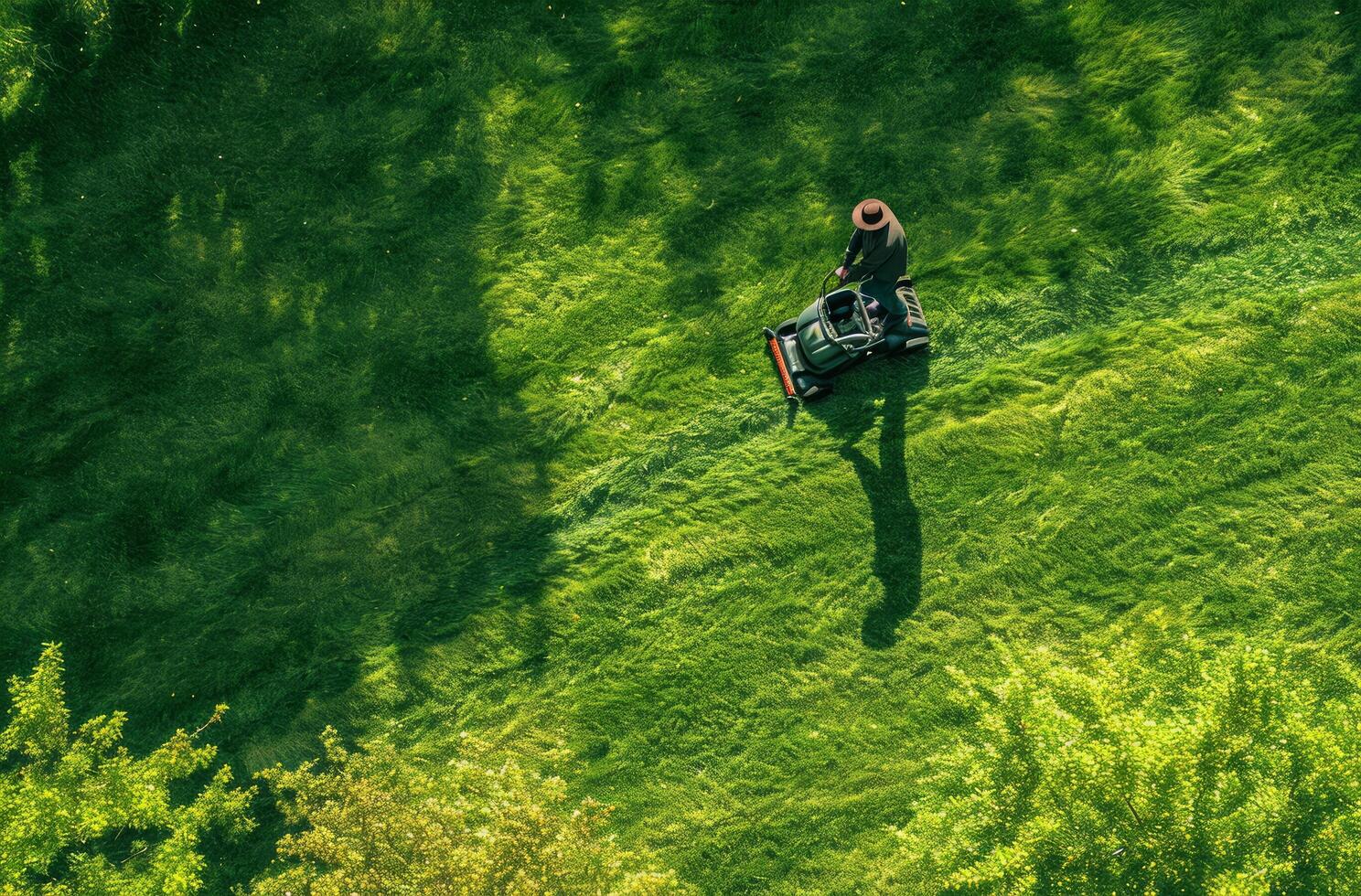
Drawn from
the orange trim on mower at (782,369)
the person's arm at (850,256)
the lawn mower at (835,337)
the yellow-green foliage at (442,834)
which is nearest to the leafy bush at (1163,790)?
the yellow-green foliage at (442,834)

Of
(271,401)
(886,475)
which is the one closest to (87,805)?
(271,401)

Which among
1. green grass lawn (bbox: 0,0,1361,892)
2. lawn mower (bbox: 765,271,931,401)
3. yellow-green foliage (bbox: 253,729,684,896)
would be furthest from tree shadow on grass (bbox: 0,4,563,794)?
lawn mower (bbox: 765,271,931,401)

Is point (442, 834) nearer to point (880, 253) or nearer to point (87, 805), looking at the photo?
point (87, 805)

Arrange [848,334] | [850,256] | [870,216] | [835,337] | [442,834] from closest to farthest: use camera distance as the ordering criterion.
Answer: [870,216] < [442,834] < [850,256] < [835,337] < [848,334]

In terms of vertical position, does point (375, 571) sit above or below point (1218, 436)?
above

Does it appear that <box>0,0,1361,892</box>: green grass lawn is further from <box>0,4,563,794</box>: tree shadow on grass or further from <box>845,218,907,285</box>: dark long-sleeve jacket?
<box>845,218,907,285</box>: dark long-sleeve jacket

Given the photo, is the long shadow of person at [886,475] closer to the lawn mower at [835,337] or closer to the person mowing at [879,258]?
the lawn mower at [835,337]

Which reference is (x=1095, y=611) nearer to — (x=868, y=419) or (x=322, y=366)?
(x=868, y=419)

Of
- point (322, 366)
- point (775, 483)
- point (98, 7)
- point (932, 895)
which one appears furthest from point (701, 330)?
point (98, 7)
